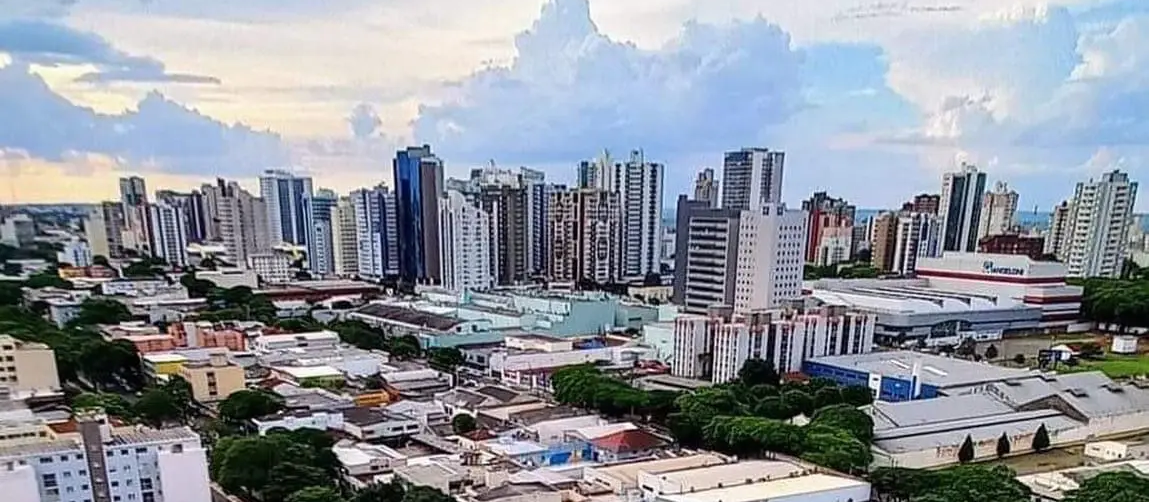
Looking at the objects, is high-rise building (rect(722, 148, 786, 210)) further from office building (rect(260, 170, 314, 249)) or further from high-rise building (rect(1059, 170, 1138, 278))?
office building (rect(260, 170, 314, 249))

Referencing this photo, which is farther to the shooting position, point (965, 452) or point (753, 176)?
point (753, 176)

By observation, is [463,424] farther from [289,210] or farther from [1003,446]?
[289,210]

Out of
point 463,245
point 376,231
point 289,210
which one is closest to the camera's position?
point 463,245

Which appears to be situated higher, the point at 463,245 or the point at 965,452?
the point at 463,245

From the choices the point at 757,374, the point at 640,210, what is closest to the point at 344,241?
the point at 640,210

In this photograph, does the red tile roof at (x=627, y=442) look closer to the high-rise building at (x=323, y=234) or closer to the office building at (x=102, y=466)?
the office building at (x=102, y=466)
